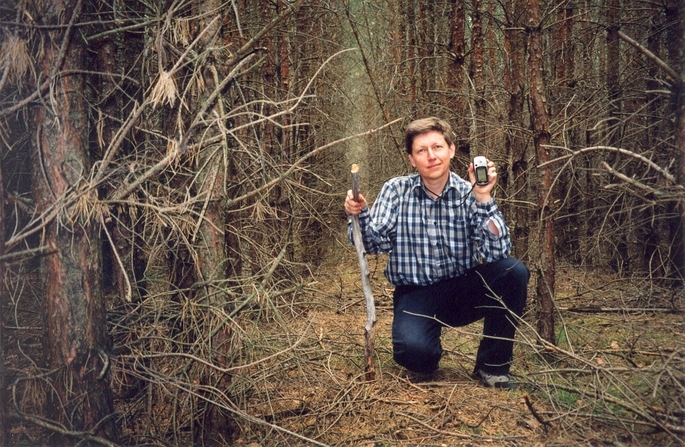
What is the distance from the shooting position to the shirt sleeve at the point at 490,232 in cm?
366

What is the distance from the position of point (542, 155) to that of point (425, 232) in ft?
3.53

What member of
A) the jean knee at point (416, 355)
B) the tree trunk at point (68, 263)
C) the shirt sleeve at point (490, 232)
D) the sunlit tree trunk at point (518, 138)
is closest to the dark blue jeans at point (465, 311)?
the jean knee at point (416, 355)

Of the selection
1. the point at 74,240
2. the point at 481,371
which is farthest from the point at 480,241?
the point at 74,240

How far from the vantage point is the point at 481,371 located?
154 inches

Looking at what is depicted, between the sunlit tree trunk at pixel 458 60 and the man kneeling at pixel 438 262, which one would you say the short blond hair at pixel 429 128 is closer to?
the man kneeling at pixel 438 262

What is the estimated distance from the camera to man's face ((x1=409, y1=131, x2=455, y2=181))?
3834 mm

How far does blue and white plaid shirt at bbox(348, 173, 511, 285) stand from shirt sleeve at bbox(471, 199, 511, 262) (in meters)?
0.04

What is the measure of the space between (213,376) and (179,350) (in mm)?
247

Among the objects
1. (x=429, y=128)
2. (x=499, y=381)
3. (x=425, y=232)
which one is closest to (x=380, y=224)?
(x=425, y=232)

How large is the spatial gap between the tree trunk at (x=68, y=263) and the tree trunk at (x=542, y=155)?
2.97 meters

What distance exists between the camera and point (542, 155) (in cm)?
419

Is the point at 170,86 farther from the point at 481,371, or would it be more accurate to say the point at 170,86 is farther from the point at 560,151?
the point at 560,151

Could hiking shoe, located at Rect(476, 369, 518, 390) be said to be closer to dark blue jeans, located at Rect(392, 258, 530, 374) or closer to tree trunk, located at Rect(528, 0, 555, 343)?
dark blue jeans, located at Rect(392, 258, 530, 374)

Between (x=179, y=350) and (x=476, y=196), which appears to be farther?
(x=476, y=196)
